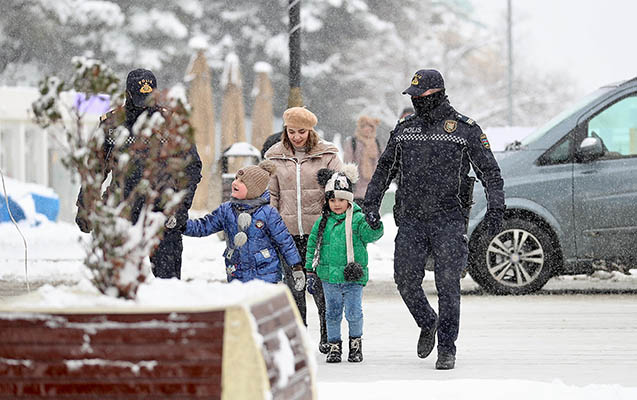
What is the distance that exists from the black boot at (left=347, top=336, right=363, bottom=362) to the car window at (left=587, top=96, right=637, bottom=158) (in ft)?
17.4

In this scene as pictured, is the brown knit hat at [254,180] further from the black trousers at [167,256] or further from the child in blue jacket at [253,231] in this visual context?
the black trousers at [167,256]

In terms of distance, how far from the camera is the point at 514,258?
1394cm

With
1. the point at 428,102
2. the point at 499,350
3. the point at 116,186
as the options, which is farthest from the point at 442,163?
the point at 116,186

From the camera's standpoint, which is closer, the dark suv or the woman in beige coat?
the woman in beige coat

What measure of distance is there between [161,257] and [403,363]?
174 cm

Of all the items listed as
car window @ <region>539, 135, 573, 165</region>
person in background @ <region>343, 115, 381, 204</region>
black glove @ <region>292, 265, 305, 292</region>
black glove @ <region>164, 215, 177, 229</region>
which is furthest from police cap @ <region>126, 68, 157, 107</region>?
person in background @ <region>343, 115, 381, 204</region>


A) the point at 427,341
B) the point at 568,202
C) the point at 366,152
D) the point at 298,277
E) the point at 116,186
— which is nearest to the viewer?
the point at 116,186

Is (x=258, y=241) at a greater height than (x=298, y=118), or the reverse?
(x=298, y=118)

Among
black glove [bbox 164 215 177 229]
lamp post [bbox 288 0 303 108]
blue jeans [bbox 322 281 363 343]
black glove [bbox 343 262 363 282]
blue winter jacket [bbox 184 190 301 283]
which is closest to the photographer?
black glove [bbox 164 215 177 229]

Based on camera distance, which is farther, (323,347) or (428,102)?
(323,347)

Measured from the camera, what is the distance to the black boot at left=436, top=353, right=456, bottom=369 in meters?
8.89

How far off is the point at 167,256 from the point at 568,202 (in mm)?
6210

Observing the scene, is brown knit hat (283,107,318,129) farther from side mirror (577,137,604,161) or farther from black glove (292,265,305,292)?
side mirror (577,137,604,161)

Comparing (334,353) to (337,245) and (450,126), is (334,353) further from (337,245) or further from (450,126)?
(450,126)
